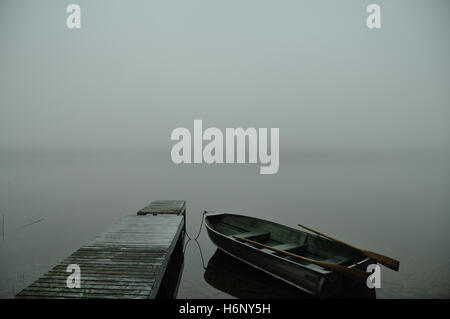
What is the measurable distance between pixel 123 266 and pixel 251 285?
4.35 metres

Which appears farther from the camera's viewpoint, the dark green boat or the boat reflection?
the boat reflection

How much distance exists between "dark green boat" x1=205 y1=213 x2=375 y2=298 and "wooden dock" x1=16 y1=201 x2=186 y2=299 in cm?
211

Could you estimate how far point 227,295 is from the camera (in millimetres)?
8523

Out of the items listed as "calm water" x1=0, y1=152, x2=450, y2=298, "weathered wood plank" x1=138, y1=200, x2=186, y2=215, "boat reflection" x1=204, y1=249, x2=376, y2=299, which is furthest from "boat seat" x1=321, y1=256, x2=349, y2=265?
"weathered wood plank" x1=138, y1=200, x2=186, y2=215

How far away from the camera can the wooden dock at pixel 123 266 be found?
495 centimetres

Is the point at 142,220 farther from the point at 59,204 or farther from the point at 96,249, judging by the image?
the point at 59,204

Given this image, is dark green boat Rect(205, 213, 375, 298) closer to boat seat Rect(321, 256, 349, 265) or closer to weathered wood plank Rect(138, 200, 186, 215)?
boat seat Rect(321, 256, 349, 265)

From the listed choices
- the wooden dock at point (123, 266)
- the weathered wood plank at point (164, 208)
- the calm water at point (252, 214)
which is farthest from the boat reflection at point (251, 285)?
the weathered wood plank at point (164, 208)

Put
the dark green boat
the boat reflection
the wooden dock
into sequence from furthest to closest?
the boat reflection < the dark green boat < the wooden dock

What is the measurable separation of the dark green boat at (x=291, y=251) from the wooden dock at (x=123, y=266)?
211cm

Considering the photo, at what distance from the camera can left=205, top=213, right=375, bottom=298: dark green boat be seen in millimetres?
6797

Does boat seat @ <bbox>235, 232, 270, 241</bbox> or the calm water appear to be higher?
boat seat @ <bbox>235, 232, 270, 241</bbox>

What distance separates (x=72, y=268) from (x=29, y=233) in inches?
488

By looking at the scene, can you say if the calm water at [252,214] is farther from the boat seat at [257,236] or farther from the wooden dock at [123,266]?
the wooden dock at [123,266]
